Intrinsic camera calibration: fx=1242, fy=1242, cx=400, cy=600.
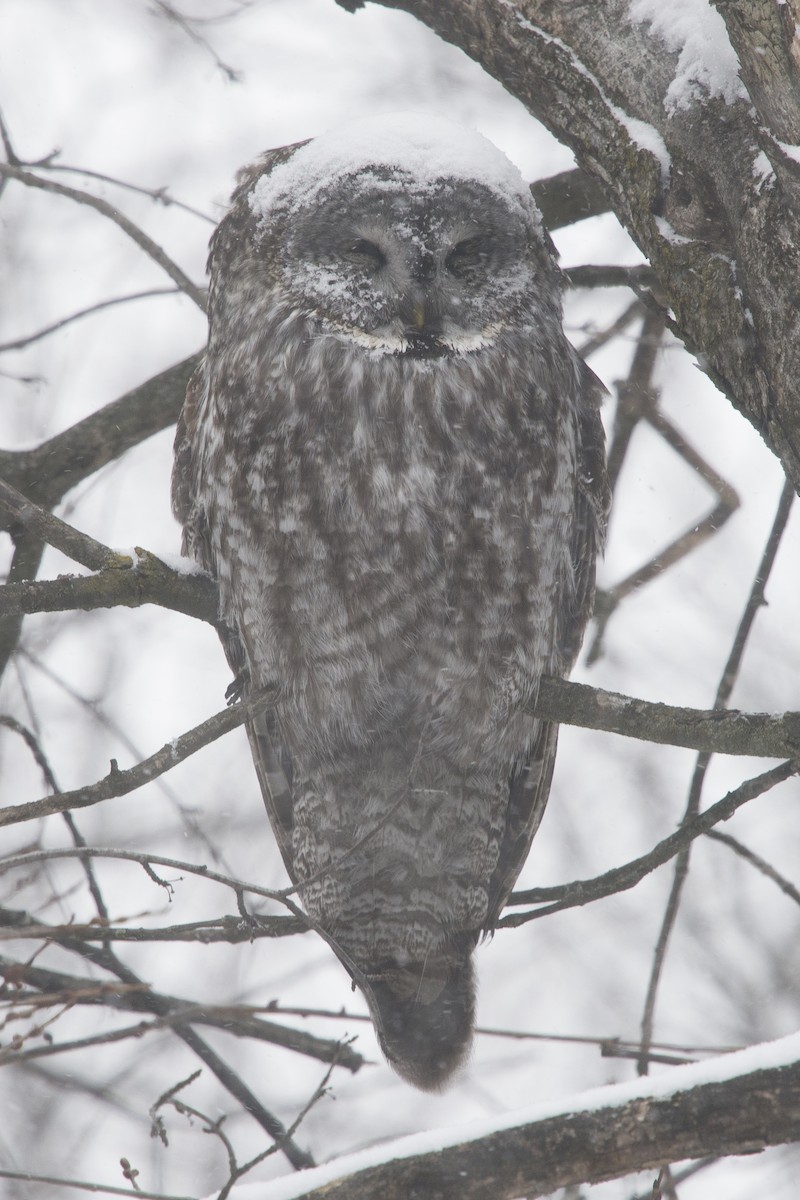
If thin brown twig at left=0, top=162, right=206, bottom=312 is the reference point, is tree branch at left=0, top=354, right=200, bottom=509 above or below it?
below

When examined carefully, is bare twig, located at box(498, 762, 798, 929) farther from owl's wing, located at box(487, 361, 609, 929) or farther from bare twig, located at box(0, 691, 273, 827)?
owl's wing, located at box(487, 361, 609, 929)

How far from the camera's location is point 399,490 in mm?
2781

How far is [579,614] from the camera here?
335 centimetres

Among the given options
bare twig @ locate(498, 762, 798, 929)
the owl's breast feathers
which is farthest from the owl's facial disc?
bare twig @ locate(498, 762, 798, 929)

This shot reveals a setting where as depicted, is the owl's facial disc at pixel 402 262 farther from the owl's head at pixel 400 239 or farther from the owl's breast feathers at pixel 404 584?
the owl's breast feathers at pixel 404 584

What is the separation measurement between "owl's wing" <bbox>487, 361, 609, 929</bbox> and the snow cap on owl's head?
56cm

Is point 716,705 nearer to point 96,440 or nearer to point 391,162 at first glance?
point 391,162

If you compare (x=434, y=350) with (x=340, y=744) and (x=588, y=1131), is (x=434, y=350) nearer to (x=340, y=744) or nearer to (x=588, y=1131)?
(x=340, y=744)

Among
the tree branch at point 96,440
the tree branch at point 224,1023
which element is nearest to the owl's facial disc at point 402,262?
the tree branch at point 96,440

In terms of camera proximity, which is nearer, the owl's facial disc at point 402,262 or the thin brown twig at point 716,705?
the thin brown twig at point 716,705

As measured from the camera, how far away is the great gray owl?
111 inches

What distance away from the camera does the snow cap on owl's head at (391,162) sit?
118 inches

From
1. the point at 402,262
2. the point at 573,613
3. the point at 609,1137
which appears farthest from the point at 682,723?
the point at 402,262

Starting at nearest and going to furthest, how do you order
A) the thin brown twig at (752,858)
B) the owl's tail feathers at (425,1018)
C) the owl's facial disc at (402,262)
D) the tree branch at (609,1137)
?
the tree branch at (609,1137) → the thin brown twig at (752,858) → the owl's facial disc at (402,262) → the owl's tail feathers at (425,1018)
